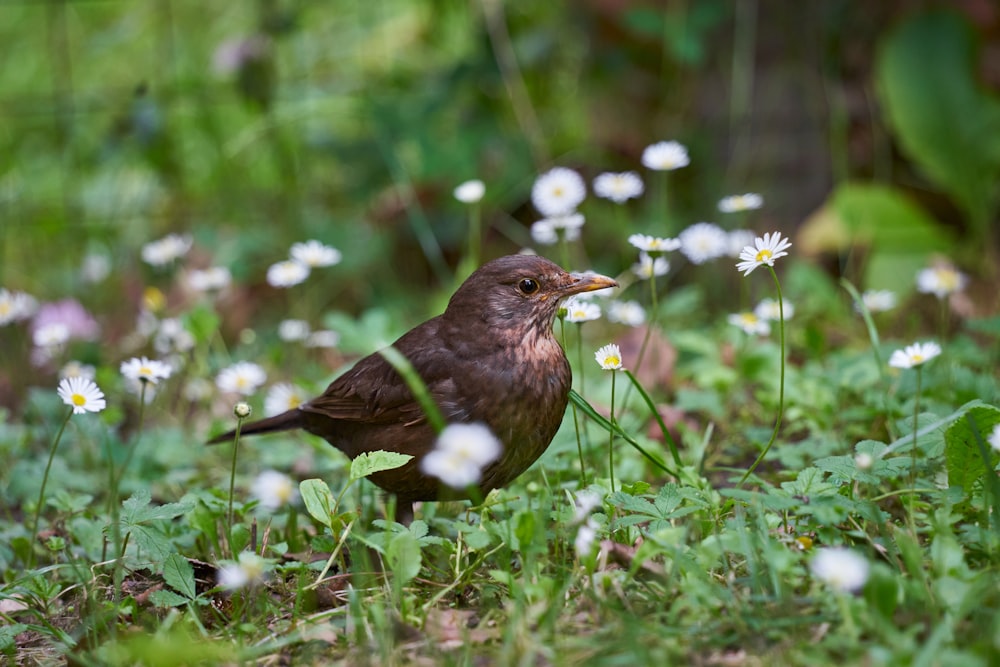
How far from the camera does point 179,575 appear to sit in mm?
2537

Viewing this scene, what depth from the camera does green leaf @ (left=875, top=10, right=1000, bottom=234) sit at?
530 centimetres

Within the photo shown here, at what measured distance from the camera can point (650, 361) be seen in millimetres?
4090

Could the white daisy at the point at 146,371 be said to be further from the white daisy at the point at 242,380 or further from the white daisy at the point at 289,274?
the white daisy at the point at 289,274

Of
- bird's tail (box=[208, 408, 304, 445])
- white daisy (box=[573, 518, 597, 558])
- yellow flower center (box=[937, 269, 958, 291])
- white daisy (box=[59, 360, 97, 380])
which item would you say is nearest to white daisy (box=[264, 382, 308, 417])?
bird's tail (box=[208, 408, 304, 445])

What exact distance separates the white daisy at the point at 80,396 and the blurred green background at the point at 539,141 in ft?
7.53

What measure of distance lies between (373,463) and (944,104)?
406cm

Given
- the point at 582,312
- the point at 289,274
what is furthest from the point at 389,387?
the point at 289,274

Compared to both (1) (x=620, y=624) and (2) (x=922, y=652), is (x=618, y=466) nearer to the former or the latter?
(1) (x=620, y=624)

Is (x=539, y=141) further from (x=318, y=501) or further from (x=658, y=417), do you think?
(x=318, y=501)

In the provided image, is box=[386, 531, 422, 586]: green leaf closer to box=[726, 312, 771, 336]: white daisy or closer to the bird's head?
the bird's head

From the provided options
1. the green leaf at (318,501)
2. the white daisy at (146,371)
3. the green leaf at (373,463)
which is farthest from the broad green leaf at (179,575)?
the white daisy at (146,371)

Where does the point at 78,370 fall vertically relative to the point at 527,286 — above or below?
above

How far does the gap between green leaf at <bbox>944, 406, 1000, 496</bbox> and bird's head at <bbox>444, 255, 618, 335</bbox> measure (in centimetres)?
91

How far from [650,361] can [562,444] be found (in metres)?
1.04
